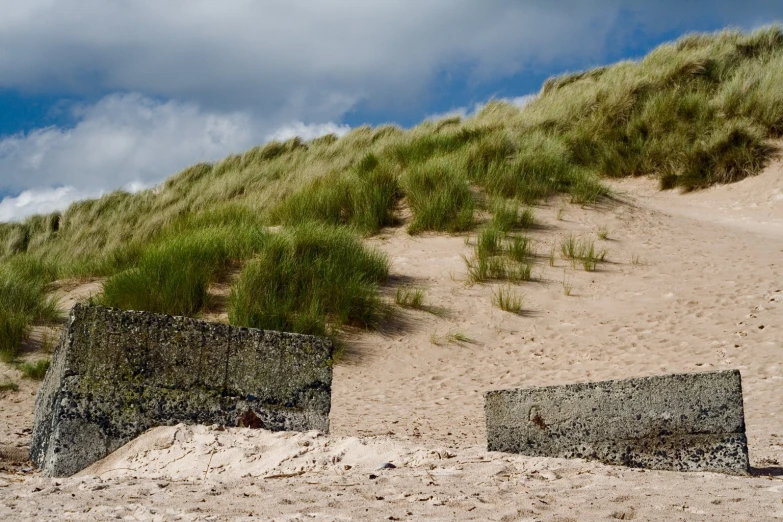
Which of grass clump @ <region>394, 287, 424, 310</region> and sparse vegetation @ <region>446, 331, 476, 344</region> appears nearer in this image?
sparse vegetation @ <region>446, 331, 476, 344</region>

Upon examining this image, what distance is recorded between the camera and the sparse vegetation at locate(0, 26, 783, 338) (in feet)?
27.0

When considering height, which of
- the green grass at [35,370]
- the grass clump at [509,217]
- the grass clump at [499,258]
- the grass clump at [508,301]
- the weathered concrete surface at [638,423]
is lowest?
the weathered concrete surface at [638,423]

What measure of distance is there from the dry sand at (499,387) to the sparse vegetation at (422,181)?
48 centimetres

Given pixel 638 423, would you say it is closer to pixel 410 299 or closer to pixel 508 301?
pixel 508 301

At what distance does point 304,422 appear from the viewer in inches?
163

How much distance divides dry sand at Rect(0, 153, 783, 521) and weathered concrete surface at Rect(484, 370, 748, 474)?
232 millimetres

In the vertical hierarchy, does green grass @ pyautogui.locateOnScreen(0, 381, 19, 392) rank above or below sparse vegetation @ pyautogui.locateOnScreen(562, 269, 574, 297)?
below

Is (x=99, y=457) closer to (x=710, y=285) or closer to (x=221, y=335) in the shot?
(x=221, y=335)

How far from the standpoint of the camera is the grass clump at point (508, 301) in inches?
322

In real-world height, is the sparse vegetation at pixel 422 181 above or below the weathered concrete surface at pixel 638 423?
above

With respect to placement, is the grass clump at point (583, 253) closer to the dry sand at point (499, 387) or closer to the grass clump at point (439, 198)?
the dry sand at point (499, 387)

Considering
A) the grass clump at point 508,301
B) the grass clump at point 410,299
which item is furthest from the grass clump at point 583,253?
the grass clump at point 410,299

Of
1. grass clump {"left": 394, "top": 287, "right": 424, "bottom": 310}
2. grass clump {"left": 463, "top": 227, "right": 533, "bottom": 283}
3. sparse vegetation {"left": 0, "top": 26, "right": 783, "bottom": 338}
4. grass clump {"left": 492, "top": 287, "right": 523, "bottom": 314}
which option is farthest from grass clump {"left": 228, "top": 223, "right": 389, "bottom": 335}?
grass clump {"left": 492, "top": 287, "right": 523, "bottom": 314}

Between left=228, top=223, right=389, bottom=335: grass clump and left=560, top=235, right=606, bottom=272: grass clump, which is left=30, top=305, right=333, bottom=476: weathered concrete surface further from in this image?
left=560, top=235, right=606, bottom=272: grass clump
